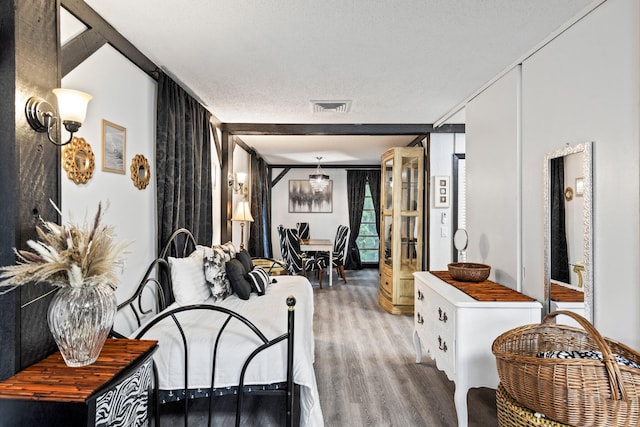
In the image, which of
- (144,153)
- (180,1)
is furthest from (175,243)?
(180,1)

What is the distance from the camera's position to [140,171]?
2.64 meters

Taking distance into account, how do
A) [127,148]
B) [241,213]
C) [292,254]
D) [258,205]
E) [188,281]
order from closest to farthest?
[127,148], [188,281], [241,213], [292,254], [258,205]

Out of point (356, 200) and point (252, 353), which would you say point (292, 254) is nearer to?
point (356, 200)

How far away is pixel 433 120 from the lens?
439 centimetres

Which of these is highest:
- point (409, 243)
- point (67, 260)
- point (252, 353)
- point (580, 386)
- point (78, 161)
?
point (78, 161)

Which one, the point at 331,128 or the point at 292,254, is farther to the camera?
the point at 292,254

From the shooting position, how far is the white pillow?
2.64 meters

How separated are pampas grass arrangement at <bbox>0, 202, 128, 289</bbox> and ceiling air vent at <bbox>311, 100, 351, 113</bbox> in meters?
2.64

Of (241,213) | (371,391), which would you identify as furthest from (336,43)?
(241,213)

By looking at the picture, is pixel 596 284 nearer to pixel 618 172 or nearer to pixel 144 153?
pixel 618 172

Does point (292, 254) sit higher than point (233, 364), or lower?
higher

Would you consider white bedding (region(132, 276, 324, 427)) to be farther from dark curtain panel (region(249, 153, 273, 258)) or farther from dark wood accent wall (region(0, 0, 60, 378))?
dark curtain panel (region(249, 153, 273, 258))

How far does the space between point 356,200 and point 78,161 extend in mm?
6890

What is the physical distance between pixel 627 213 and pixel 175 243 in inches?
Result: 115
